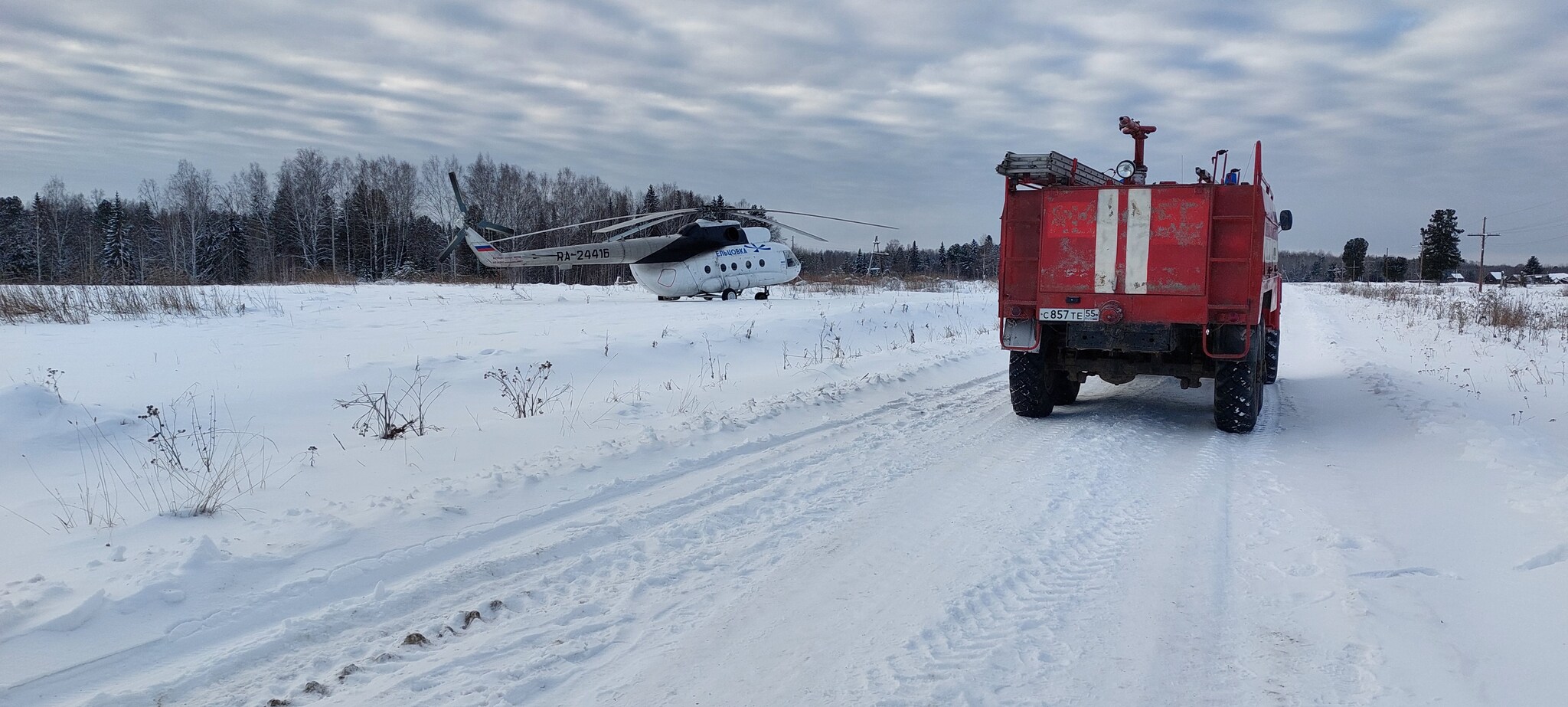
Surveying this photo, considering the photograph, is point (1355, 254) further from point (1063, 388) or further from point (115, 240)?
point (115, 240)

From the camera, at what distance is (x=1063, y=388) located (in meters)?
9.38

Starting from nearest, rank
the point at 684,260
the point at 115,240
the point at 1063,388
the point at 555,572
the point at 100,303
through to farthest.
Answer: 1. the point at 555,572
2. the point at 1063,388
3. the point at 100,303
4. the point at 684,260
5. the point at 115,240

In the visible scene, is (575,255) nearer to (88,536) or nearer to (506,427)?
(506,427)

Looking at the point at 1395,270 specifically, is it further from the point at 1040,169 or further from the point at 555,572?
the point at 555,572

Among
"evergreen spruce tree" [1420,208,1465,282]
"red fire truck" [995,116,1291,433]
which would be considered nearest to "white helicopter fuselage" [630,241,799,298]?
"red fire truck" [995,116,1291,433]

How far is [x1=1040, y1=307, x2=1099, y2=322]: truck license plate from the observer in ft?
25.5

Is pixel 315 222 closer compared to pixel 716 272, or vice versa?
pixel 716 272

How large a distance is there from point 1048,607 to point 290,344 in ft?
38.5

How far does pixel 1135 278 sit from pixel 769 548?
4902 millimetres

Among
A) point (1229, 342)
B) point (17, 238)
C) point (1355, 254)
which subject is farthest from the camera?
point (1355, 254)

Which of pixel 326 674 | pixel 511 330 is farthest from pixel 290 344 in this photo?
pixel 326 674

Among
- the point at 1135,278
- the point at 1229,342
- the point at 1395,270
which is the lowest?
the point at 1229,342

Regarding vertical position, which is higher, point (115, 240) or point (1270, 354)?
point (115, 240)

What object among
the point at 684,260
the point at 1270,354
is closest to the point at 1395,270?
the point at 684,260
